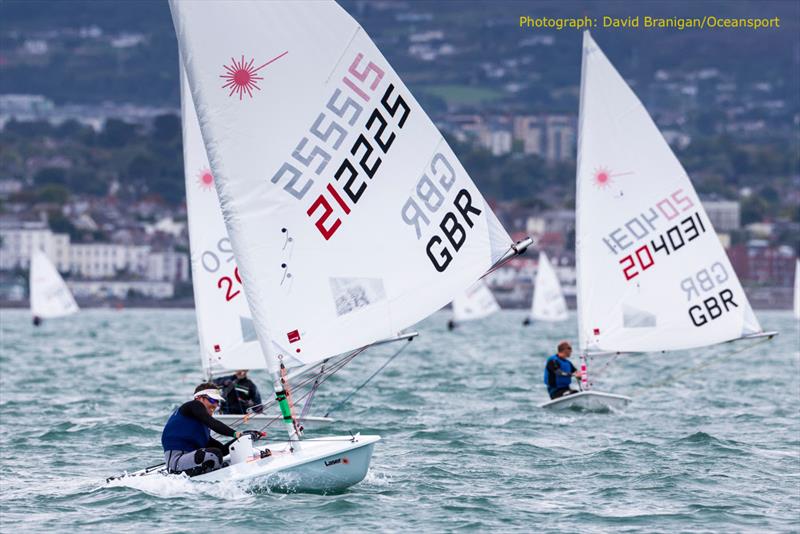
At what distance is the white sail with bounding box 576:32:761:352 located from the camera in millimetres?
25406

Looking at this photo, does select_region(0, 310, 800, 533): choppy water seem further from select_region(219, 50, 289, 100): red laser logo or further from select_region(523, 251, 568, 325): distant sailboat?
select_region(523, 251, 568, 325): distant sailboat

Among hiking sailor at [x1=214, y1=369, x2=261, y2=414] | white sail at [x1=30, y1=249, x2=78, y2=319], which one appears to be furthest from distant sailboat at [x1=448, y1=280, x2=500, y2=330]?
hiking sailor at [x1=214, y1=369, x2=261, y2=414]

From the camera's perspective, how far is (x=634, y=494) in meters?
17.1

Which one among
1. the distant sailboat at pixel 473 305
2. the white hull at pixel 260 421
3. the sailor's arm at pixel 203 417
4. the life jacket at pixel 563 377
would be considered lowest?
the sailor's arm at pixel 203 417

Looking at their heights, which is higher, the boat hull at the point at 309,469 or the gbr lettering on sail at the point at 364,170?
the gbr lettering on sail at the point at 364,170

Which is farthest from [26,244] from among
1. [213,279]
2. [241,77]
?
[241,77]

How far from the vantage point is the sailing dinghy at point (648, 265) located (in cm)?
2539

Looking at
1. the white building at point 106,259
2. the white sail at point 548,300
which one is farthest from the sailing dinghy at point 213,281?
the white building at point 106,259

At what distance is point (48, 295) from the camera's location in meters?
76.1

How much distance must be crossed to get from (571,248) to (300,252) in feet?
498

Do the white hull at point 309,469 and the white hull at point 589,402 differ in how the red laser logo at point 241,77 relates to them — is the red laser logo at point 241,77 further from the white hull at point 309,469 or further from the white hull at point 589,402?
the white hull at point 589,402

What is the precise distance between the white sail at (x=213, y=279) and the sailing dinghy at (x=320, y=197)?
676 centimetres

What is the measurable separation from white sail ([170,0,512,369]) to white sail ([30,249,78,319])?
2294 inches

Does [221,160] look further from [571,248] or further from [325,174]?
[571,248]
